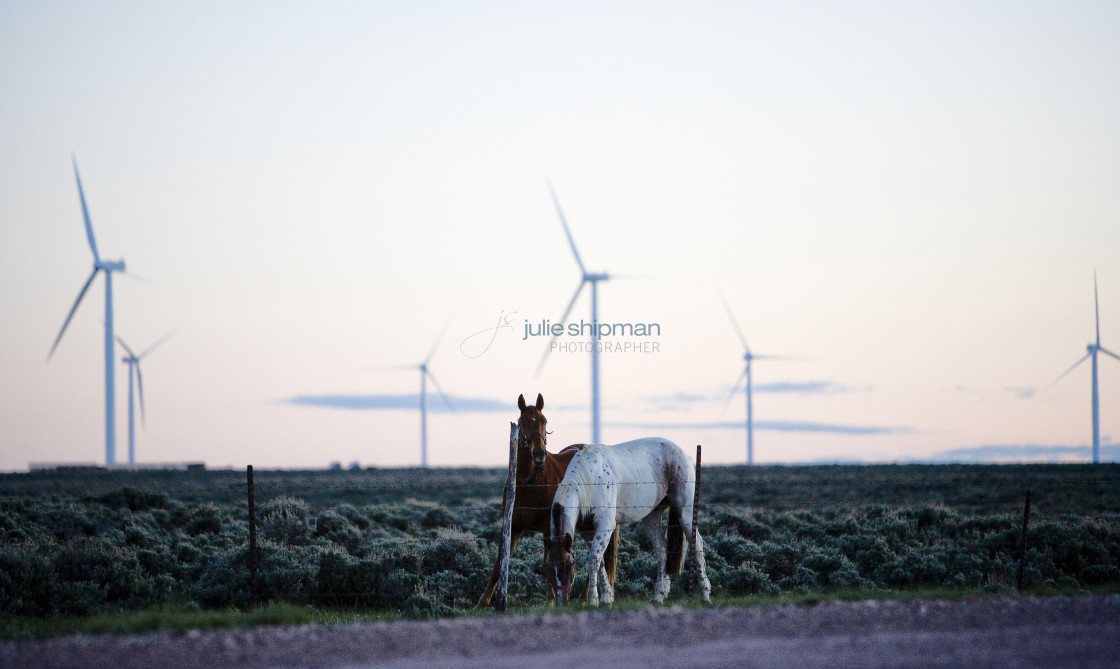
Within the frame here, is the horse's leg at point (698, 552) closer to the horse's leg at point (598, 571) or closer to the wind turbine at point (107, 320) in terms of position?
the horse's leg at point (598, 571)

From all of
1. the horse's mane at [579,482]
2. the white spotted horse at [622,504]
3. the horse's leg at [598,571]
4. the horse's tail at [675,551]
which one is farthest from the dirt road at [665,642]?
the horse's tail at [675,551]

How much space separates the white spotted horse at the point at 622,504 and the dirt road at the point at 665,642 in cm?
205

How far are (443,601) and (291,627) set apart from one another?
17.4 feet

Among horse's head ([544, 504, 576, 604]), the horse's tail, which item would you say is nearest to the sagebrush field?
the horse's tail

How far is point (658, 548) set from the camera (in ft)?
42.0

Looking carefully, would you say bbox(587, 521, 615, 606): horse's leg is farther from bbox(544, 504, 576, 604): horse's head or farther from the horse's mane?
the horse's mane

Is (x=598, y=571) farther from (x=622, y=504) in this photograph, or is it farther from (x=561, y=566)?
(x=622, y=504)

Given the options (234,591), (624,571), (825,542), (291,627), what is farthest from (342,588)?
(825,542)

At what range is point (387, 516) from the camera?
23.5 metres

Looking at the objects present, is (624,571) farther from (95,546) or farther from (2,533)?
(2,533)

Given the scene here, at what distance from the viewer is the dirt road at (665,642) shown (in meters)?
7.37

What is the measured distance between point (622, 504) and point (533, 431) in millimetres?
1463

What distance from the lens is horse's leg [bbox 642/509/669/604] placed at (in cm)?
1231

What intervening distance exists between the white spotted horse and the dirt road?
6.74 ft
